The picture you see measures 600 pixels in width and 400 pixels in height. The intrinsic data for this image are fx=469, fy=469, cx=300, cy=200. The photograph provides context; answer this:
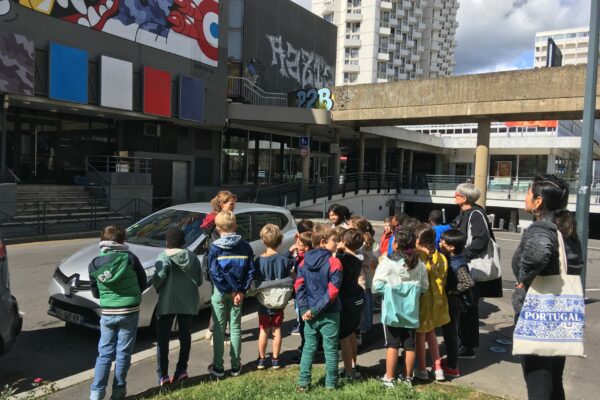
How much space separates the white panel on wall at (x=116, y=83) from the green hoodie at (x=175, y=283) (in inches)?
604

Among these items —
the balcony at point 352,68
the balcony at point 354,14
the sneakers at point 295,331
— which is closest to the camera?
the sneakers at point 295,331

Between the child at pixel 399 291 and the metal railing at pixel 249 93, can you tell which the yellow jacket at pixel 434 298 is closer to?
the child at pixel 399 291

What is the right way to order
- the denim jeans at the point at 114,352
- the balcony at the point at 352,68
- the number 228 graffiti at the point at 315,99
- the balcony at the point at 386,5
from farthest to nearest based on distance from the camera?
the balcony at the point at 352,68
the balcony at the point at 386,5
the number 228 graffiti at the point at 315,99
the denim jeans at the point at 114,352

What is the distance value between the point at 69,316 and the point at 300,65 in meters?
28.7

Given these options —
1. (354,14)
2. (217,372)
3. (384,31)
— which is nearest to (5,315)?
(217,372)

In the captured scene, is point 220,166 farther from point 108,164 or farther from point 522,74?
point 522,74

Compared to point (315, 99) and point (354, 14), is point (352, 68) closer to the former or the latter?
point (354, 14)

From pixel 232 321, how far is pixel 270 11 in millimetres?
26811

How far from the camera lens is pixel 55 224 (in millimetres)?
14656

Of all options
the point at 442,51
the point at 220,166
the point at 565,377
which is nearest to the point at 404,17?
the point at 442,51

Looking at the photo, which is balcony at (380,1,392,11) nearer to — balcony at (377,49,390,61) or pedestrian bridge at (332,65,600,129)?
balcony at (377,49,390,61)

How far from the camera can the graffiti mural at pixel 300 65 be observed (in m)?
29.2

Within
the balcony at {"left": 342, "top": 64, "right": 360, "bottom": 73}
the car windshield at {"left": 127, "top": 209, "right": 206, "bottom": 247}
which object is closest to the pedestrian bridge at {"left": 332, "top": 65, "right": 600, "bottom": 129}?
the car windshield at {"left": 127, "top": 209, "right": 206, "bottom": 247}

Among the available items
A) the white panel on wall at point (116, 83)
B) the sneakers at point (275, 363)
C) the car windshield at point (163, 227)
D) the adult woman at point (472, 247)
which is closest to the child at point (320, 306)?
the sneakers at point (275, 363)
